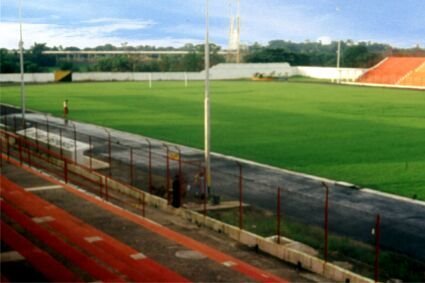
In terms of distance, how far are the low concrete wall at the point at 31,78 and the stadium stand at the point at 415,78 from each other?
6144 centimetres

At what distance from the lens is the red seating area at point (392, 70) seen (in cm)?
10664

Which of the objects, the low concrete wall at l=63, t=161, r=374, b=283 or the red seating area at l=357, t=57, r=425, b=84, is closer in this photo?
the low concrete wall at l=63, t=161, r=374, b=283

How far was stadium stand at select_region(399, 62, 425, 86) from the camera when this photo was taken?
98.9 meters

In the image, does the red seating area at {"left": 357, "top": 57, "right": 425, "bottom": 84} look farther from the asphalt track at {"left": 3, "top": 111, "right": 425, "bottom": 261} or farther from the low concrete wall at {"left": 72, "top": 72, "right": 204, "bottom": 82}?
the asphalt track at {"left": 3, "top": 111, "right": 425, "bottom": 261}

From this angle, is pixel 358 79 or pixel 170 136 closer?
pixel 170 136

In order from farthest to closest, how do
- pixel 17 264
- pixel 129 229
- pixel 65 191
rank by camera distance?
pixel 65 191, pixel 129 229, pixel 17 264

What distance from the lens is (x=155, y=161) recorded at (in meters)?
30.2

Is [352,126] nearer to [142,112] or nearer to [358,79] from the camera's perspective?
[142,112]

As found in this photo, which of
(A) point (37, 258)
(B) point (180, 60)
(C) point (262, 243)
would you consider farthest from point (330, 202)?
(B) point (180, 60)

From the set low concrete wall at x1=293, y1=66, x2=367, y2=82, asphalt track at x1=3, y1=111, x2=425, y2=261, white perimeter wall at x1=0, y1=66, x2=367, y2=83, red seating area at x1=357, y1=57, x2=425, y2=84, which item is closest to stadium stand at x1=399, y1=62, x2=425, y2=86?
red seating area at x1=357, y1=57, x2=425, y2=84

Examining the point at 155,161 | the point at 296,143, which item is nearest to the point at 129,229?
the point at 155,161

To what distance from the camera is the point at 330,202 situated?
73.1ft

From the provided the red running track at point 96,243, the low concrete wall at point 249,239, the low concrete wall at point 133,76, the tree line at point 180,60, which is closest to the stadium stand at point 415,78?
the tree line at point 180,60

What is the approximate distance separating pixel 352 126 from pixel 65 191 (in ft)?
87.3
